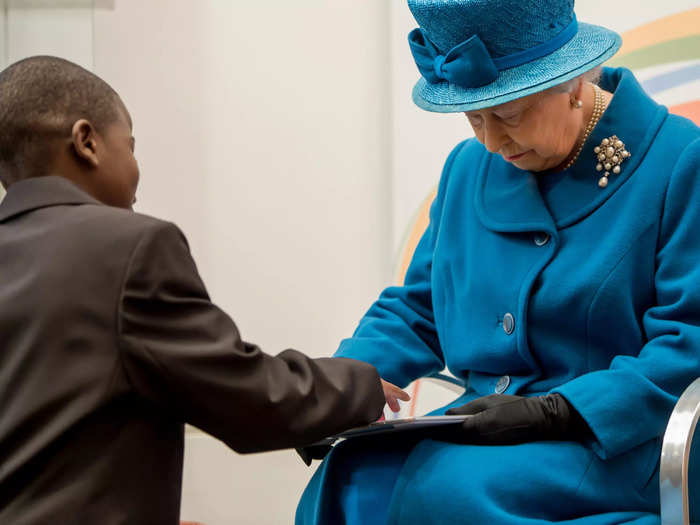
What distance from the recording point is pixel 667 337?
1469 millimetres

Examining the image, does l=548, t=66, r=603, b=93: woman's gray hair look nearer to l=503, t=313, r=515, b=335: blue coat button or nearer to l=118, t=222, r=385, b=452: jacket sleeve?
→ l=503, t=313, r=515, b=335: blue coat button

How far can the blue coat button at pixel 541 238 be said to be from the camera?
64.5 inches

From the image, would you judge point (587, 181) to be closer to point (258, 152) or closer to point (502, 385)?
point (502, 385)

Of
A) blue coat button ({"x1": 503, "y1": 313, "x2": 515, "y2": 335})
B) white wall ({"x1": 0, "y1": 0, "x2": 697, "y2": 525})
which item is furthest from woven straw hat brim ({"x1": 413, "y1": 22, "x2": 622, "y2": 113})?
white wall ({"x1": 0, "y1": 0, "x2": 697, "y2": 525})

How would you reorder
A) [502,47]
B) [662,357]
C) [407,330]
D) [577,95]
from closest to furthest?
[662,357]
[502,47]
[577,95]
[407,330]

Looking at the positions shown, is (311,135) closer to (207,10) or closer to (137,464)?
(207,10)

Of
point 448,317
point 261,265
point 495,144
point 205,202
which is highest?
point 495,144

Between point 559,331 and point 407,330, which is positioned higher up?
point 559,331

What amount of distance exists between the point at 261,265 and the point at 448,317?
138 centimetres

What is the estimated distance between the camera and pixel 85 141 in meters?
1.39

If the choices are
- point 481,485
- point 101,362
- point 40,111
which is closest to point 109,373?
point 101,362

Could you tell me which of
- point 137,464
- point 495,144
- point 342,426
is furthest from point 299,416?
point 495,144

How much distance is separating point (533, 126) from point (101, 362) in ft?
2.79

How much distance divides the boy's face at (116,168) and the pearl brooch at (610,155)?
0.79m
